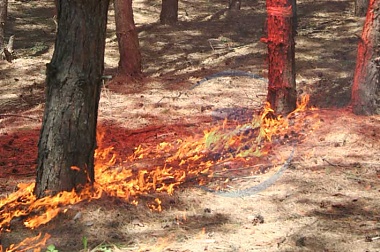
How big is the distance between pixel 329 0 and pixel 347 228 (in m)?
16.8

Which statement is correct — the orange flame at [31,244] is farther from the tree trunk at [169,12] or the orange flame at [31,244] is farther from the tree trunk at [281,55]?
the tree trunk at [169,12]

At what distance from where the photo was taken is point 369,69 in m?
9.12

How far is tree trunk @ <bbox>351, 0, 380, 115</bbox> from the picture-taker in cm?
898

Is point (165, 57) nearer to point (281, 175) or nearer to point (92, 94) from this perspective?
point (281, 175)

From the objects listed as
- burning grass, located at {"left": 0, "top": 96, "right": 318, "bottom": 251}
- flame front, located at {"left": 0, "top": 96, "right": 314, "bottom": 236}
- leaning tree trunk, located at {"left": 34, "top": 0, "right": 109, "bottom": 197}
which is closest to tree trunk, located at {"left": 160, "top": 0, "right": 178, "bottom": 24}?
burning grass, located at {"left": 0, "top": 96, "right": 318, "bottom": 251}

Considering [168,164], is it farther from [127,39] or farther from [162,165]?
[127,39]

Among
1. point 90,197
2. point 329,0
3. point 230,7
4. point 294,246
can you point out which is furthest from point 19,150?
point 329,0

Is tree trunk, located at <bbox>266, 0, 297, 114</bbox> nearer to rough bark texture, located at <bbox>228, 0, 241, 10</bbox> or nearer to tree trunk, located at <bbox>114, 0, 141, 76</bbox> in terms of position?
tree trunk, located at <bbox>114, 0, 141, 76</bbox>

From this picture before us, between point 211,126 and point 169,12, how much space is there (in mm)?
10410

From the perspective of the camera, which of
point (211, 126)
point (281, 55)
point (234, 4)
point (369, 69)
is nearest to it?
point (281, 55)

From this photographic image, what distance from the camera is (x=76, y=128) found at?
5.66 metres

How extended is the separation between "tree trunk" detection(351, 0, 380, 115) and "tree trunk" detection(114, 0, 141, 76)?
542 cm

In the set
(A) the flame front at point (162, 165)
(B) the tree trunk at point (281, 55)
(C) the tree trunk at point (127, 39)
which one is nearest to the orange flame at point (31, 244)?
(A) the flame front at point (162, 165)

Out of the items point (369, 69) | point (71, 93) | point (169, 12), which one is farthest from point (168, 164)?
point (169, 12)
